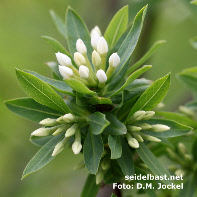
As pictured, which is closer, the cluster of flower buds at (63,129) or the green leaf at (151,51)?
the cluster of flower buds at (63,129)

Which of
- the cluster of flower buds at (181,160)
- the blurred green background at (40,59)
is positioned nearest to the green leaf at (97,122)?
the cluster of flower buds at (181,160)

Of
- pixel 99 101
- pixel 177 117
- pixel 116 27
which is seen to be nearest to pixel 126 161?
pixel 99 101

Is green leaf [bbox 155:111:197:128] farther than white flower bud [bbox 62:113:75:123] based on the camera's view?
Yes

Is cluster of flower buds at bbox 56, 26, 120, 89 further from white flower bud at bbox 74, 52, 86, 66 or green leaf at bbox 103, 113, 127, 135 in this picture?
green leaf at bbox 103, 113, 127, 135

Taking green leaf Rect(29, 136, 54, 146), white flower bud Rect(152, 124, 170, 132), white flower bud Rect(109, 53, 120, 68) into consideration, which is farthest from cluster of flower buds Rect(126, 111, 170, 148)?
green leaf Rect(29, 136, 54, 146)

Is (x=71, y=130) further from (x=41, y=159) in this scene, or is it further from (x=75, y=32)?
(x=75, y=32)

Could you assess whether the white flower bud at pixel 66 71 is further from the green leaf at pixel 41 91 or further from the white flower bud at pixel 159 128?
the white flower bud at pixel 159 128
